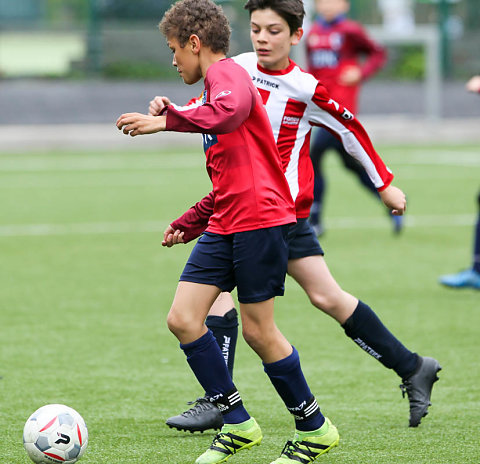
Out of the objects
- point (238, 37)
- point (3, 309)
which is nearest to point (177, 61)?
point (3, 309)

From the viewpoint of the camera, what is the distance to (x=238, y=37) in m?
23.6

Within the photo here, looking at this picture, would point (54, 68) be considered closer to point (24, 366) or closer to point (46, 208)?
point (46, 208)

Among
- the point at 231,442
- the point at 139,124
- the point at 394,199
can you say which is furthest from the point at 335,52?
the point at 139,124

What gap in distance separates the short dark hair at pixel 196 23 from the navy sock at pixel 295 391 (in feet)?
3.89

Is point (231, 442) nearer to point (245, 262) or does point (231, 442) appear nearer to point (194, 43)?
point (245, 262)

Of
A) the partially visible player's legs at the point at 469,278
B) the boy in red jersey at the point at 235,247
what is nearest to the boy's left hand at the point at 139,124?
the boy in red jersey at the point at 235,247

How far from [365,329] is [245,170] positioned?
1.07 meters

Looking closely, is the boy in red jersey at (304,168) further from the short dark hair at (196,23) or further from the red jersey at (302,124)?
the short dark hair at (196,23)

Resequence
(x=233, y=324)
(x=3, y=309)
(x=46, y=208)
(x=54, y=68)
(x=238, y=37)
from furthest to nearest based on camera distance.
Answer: (x=54, y=68), (x=238, y=37), (x=46, y=208), (x=3, y=309), (x=233, y=324)

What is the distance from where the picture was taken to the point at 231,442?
4117mm

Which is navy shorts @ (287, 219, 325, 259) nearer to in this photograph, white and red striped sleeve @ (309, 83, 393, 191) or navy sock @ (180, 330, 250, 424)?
white and red striped sleeve @ (309, 83, 393, 191)

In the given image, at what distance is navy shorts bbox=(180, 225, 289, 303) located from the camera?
398 cm

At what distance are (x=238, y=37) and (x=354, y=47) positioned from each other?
41.2 ft

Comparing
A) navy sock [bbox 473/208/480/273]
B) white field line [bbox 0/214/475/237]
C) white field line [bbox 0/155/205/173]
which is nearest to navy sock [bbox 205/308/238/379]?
navy sock [bbox 473/208/480/273]
